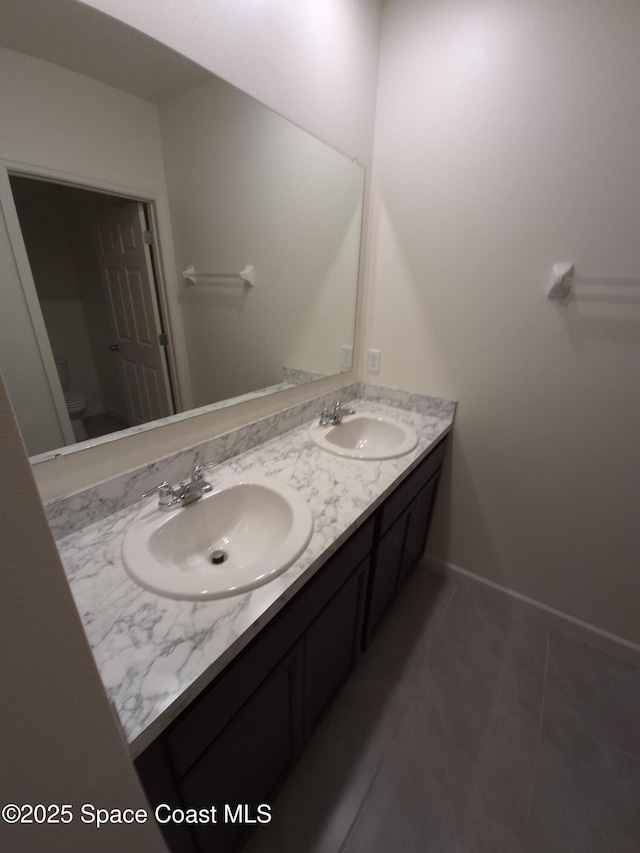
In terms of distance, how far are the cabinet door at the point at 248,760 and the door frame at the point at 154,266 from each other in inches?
28.0

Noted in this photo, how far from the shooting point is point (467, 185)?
1288 millimetres

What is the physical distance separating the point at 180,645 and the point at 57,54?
114 centimetres

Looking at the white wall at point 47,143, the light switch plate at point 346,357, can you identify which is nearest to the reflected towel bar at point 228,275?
the white wall at point 47,143

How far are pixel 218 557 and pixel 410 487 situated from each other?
0.70m

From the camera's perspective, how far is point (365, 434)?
1604 mm

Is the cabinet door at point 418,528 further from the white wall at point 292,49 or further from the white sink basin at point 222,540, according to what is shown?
the white wall at point 292,49

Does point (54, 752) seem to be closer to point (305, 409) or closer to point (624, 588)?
point (305, 409)

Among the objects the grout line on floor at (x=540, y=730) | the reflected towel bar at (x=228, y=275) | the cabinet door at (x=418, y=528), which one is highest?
the reflected towel bar at (x=228, y=275)

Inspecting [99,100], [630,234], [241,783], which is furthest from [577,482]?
[99,100]

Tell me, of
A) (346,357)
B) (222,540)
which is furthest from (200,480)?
(346,357)

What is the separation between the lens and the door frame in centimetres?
67

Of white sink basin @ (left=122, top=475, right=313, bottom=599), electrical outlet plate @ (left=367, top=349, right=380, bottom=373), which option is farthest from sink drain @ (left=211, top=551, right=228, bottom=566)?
electrical outlet plate @ (left=367, top=349, right=380, bottom=373)

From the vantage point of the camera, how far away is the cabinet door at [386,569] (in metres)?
1.17

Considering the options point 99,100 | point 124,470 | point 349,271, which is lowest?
point 124,470
